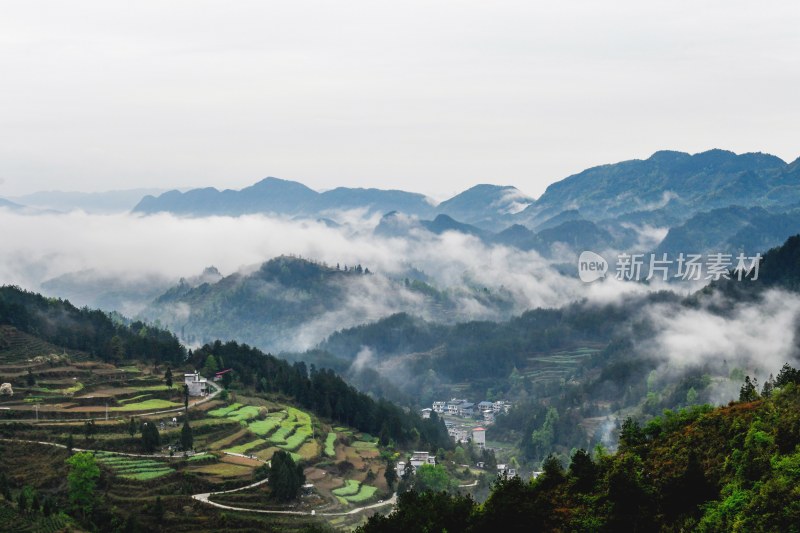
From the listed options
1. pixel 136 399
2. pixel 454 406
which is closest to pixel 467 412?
pixel 454 406

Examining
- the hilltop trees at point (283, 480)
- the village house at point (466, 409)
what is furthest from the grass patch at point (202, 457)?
the village house at point (466, 409)

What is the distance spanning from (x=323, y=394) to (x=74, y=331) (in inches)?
1277

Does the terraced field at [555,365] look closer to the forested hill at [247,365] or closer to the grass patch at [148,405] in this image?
the forested hill at [247,365]

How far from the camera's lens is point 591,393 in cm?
15938

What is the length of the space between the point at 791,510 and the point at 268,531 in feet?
131

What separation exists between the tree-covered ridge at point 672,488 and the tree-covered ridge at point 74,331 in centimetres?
6663

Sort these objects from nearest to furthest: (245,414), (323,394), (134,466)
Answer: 1. (134,466)
2. (245,414)
3. (323,394)

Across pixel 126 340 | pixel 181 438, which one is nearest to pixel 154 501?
pixel 181 438

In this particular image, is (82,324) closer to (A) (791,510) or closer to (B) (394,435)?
(B) (394,435)

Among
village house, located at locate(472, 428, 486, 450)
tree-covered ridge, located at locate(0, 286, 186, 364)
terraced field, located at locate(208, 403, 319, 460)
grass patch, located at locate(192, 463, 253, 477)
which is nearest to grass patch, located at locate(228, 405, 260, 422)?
terraced field, located at locate(208, 403, 319, 460)

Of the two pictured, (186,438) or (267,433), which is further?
(267,433)

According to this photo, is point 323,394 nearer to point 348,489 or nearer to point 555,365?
point 348,489

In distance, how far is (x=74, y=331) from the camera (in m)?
115

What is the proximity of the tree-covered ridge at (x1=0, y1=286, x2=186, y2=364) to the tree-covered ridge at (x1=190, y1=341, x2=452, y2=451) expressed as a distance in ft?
16.3
